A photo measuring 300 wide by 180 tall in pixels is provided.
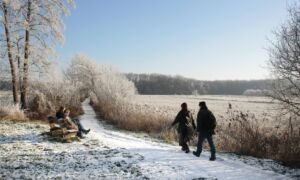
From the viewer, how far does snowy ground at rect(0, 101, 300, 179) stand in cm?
945

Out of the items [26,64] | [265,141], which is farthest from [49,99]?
[265,141]

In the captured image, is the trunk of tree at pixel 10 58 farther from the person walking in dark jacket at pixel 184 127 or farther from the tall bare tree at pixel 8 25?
the person walking in dark jacket at pixel 184 127

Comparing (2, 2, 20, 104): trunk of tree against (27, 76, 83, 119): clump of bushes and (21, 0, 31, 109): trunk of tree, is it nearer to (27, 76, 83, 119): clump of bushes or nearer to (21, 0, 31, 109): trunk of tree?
(21, 0, 31, 109): trunk of tree

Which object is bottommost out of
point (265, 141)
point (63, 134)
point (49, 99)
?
point (265, 141)

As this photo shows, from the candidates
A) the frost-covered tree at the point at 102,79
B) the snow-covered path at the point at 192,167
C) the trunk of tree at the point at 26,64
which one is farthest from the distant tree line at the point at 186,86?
→ the snow-covered path at the point at 192,167

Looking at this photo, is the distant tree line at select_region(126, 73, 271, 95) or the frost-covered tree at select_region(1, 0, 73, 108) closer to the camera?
the frost-covered tree at select_region(1, 0, 73, 108)

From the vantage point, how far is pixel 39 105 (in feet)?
78.0

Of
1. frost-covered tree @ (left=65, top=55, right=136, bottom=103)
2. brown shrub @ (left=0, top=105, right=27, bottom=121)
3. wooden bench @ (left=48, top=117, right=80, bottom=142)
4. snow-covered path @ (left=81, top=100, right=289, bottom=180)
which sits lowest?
snow-covered path @ (left=81, top=100, right=289, bottom=180)

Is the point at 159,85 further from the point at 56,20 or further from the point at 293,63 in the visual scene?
the point at 293,63

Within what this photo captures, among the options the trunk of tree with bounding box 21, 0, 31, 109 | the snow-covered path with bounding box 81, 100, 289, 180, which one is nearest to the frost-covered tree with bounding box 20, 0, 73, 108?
the trunk of tree with bounding box 21, 0, 31, 109

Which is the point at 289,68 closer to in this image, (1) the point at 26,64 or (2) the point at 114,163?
(2) the point at 114,163

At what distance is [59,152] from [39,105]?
1276 cm

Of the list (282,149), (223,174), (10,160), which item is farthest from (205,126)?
(10,160)

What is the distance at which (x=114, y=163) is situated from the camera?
10.5 metres
